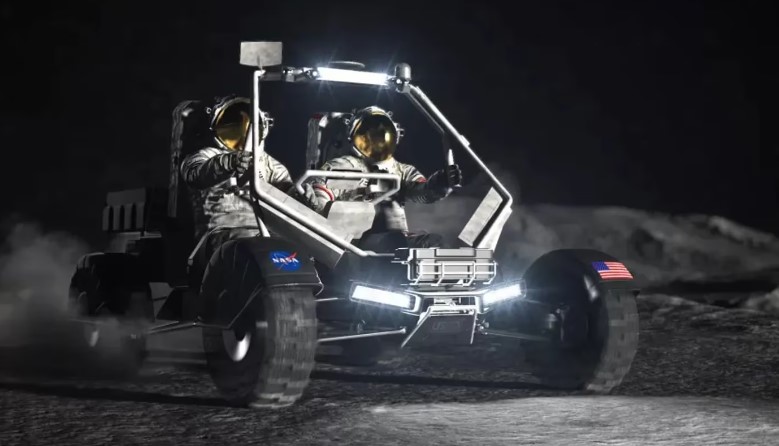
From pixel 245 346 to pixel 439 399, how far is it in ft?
4.02

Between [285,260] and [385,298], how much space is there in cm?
72

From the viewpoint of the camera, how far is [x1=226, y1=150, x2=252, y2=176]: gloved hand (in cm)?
589

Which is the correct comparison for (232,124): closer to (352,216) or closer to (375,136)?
(375,136)

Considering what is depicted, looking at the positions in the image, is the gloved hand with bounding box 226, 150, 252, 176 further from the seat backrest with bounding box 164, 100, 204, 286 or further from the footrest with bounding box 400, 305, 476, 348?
the footrest with bounding box 400, 305, 476, 348

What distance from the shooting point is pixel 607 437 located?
464cm

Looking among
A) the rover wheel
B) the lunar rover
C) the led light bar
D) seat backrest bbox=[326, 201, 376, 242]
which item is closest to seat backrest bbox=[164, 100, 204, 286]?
the lunar rover

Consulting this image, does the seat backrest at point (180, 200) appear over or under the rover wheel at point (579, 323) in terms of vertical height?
over

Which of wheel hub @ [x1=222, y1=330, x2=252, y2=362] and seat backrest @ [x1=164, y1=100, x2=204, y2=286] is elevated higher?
seat backrest @ [x1=164, y1=100, x2=204, y2=286]

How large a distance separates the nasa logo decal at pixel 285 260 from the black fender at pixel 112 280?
216cm

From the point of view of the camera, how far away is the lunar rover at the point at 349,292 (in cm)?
522

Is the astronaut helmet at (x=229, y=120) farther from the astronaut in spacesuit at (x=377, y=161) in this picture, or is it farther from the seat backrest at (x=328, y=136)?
the seat backrest at (x=328, y=136)

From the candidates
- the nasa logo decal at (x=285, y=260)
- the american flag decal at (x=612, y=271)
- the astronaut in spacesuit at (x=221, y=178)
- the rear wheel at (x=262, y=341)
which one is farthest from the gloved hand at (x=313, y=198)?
the american flag decal at (x=612, y=271)

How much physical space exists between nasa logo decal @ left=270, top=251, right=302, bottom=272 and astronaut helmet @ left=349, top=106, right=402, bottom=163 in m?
2.17

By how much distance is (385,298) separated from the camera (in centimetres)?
568
